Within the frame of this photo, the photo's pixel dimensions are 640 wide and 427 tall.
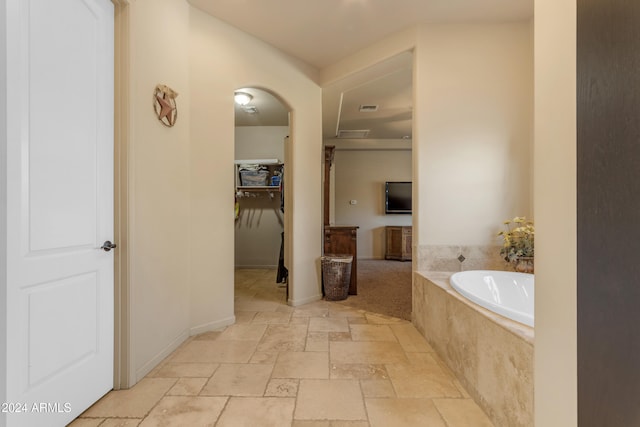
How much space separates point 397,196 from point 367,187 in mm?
752

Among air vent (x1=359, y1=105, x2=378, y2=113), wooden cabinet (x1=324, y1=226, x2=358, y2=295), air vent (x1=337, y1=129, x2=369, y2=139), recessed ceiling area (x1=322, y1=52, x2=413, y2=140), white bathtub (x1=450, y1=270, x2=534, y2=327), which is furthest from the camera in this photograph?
air vent (x1=337, y1=129, x2=369, y2=139)

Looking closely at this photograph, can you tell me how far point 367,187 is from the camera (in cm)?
681

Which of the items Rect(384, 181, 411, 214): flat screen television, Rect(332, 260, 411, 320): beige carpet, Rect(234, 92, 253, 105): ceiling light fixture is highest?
Rect(234, 92, 253, 105): ceiling light fixture

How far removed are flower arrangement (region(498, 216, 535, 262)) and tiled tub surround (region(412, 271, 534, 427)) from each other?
0.65 meters

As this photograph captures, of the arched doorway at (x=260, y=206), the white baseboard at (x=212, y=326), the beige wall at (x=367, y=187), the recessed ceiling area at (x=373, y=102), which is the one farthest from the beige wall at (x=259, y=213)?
the white baseboard at (x=212, y=326)

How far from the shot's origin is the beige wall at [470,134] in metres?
2.55

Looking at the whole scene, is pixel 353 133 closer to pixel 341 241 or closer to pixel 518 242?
pixel 341 241

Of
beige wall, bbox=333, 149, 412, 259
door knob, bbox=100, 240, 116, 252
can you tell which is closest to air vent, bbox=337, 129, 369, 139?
beige wall, bbox=333, 149, 412, 259

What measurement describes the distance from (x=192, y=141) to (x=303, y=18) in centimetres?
153

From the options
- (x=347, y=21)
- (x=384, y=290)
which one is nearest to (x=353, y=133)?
(x=347, y=21)

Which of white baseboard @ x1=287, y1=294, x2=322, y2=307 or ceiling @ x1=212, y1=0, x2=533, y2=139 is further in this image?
white baseboard @ x1=287, y1=294, x2=322, y2=307

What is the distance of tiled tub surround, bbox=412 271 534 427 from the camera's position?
1169 millimetres

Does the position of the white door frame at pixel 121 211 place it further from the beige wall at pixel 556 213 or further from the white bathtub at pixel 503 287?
the white bathtub at pixel 503 287

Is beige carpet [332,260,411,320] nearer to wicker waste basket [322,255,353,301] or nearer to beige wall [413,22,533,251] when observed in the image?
wicker waste basket [322,255,353,301]
